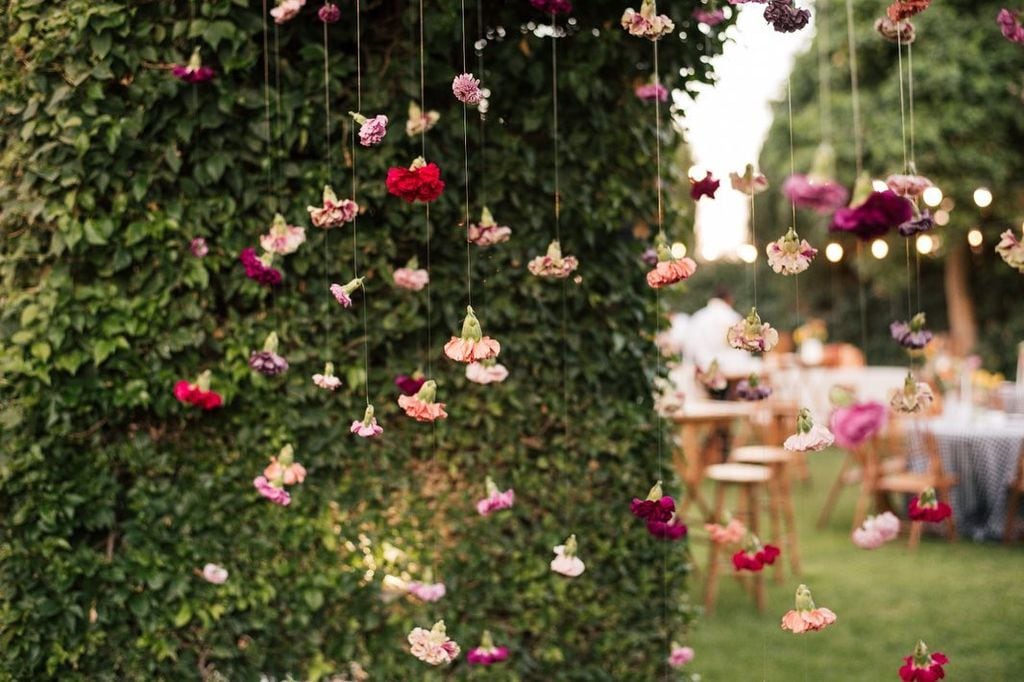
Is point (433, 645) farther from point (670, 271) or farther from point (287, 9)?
point (287, 9)

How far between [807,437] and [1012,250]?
2.26ft

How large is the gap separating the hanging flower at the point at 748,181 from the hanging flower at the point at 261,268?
1.39 metres

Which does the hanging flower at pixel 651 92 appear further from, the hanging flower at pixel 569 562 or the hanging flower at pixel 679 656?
the hanging flower at pixel 679 656

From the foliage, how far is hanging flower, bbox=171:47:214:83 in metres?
0.10

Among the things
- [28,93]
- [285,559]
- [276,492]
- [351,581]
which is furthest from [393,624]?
[28,93]

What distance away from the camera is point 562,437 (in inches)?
136

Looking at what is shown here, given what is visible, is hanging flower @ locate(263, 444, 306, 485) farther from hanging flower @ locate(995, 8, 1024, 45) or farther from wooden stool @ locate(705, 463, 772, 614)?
wooden stool @ locate(705, 463, 772, 614)

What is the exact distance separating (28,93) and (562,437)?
2.09 m

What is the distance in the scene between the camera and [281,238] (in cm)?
292

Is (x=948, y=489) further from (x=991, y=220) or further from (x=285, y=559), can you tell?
(x=991, y=220)

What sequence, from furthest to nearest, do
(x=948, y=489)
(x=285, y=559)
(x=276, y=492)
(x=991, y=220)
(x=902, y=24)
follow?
(x=991, y=220), (x=948, y=489), (x=285, y=559), (x=276, y=492), (x=902, y=24)

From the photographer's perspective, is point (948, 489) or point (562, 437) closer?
point (562, 437)

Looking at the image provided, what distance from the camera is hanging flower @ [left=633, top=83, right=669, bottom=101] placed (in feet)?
10.9

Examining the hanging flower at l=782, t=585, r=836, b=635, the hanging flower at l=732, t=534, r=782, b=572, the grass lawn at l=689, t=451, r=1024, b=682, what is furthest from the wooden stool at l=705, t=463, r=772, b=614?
the hanging flower at l=782, t=585, r=836, b=635
